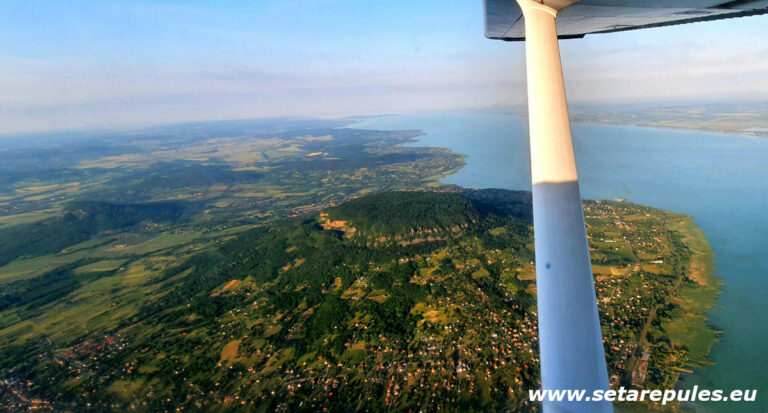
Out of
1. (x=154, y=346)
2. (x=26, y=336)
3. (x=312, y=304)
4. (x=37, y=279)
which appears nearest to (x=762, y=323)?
(x=312, y=304)

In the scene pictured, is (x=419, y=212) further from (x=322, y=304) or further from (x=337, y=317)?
(x=337, y=317)

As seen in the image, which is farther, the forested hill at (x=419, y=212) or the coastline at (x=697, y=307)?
the forested hill at (x=419, y=212)

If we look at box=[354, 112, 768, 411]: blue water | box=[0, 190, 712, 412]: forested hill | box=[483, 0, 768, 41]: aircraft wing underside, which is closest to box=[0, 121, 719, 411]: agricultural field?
box=[0, 190, 712, 412]: forested hill

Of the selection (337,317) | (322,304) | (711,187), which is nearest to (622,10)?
(337,317)

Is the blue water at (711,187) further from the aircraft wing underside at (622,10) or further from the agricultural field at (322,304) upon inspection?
the aircraft wing underside at (622,10)

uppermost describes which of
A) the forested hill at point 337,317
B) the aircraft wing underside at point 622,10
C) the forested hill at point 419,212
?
the aircraft wing underside at point 622,10

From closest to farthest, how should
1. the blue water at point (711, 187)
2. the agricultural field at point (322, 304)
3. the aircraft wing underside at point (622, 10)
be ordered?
1. the aircraft wing underside at point (622, 10)
2. the blue water at point (711, 187)
3. the agricultural field at point (322, 304)

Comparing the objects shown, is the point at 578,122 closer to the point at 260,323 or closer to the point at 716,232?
the point at 716,232

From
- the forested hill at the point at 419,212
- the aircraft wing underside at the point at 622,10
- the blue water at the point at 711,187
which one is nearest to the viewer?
the aircraft wing underside at the point at 622,10

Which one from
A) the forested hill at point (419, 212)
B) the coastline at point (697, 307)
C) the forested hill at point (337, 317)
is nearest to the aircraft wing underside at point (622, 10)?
the forested hill at point (337, 317)

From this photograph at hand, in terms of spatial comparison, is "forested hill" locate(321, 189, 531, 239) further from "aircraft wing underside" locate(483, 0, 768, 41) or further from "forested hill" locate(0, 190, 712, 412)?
"aircraft wing underside" locate(483, 0, 768, 41)
